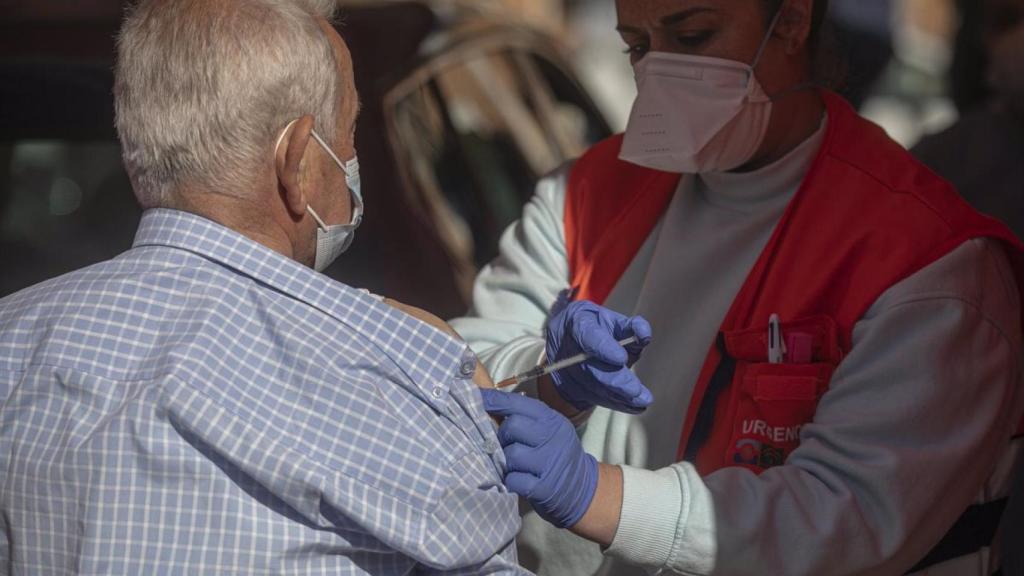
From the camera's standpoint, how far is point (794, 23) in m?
2.52

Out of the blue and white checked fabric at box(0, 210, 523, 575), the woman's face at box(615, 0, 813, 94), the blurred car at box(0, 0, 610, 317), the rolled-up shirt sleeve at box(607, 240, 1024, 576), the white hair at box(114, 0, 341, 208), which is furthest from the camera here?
the blurred car at box(0, 0, 610, 317)

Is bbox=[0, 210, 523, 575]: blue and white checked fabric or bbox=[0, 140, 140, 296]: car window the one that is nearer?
bbox=[0, 210, 523, 575]: blue and white checked fabric

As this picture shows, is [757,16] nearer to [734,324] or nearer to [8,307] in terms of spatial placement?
[734,324]

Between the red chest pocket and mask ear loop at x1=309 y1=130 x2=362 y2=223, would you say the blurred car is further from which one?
the red chest pocket

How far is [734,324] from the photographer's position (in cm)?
235

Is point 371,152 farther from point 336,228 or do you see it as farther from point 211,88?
point 211,88

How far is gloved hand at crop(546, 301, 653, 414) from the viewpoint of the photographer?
84.2 inches

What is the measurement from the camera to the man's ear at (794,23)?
8.21 feet

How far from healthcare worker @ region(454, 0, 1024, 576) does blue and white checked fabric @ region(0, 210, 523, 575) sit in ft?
0.86

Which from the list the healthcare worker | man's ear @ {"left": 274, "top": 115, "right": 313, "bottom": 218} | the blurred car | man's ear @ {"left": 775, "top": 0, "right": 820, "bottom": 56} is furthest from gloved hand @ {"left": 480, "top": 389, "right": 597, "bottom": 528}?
the blurred car

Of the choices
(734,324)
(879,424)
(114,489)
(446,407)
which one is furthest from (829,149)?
(114,489)

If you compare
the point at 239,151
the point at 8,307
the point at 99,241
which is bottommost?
the point at 99,241

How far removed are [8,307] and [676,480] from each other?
3.38 feet

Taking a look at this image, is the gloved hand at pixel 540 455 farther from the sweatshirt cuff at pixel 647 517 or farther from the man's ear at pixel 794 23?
the man's ear at pixel 794 23
